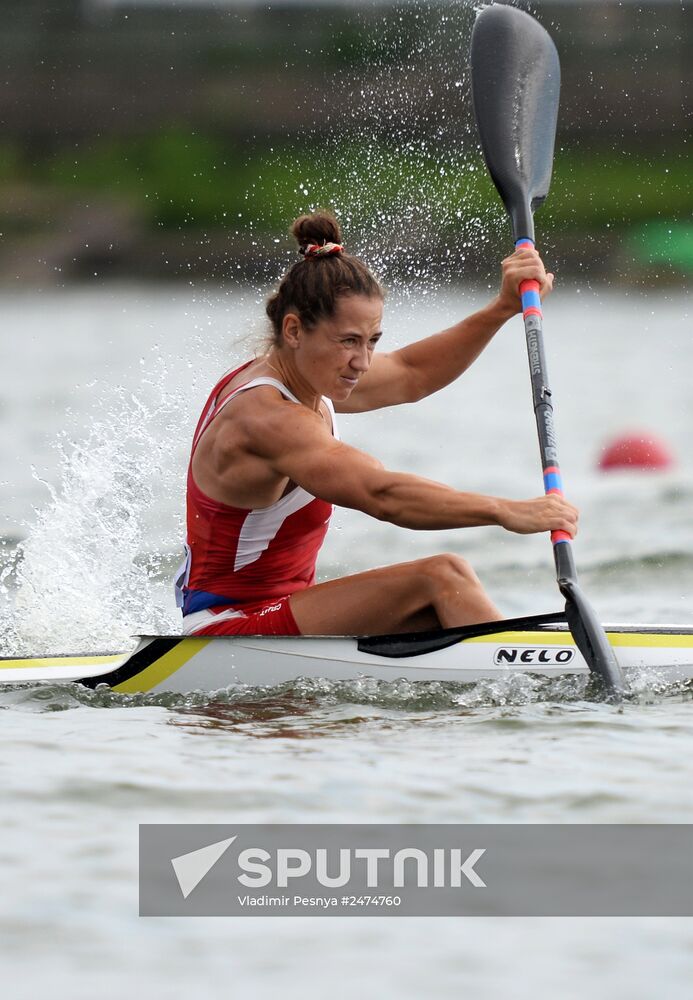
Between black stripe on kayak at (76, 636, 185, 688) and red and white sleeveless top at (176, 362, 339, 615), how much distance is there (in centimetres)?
23

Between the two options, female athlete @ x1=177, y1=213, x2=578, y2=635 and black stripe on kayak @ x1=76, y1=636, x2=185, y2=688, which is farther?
black stripe on kayak @ x1=76, y1=636, x2=185, y2=688

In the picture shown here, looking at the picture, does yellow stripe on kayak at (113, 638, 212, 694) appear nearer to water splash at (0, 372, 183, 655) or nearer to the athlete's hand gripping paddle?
water splash at (0, 372, 183, 655)

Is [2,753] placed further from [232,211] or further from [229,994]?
[232,211]

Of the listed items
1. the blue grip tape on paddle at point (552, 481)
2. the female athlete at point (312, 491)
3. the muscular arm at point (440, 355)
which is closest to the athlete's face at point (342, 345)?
A: the female athlete at point (312, 491)

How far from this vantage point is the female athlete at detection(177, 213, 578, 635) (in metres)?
4.09

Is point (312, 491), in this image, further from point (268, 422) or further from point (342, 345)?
point (342, 345)

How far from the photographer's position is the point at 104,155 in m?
31.0

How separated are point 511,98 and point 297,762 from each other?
282 centimetres

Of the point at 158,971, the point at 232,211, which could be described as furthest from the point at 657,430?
the point at 232,211

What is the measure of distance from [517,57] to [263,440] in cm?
213

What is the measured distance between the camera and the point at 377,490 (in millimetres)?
4078

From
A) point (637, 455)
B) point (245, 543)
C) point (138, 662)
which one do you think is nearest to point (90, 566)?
point (138, 662)

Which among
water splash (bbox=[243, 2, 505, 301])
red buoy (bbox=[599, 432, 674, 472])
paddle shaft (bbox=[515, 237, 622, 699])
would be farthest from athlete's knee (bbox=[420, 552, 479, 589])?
red buoy (bbox=[599, 432, 674, 472])

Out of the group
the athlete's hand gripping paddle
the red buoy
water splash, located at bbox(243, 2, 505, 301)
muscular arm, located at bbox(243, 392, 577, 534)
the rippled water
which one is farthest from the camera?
the red buoy
